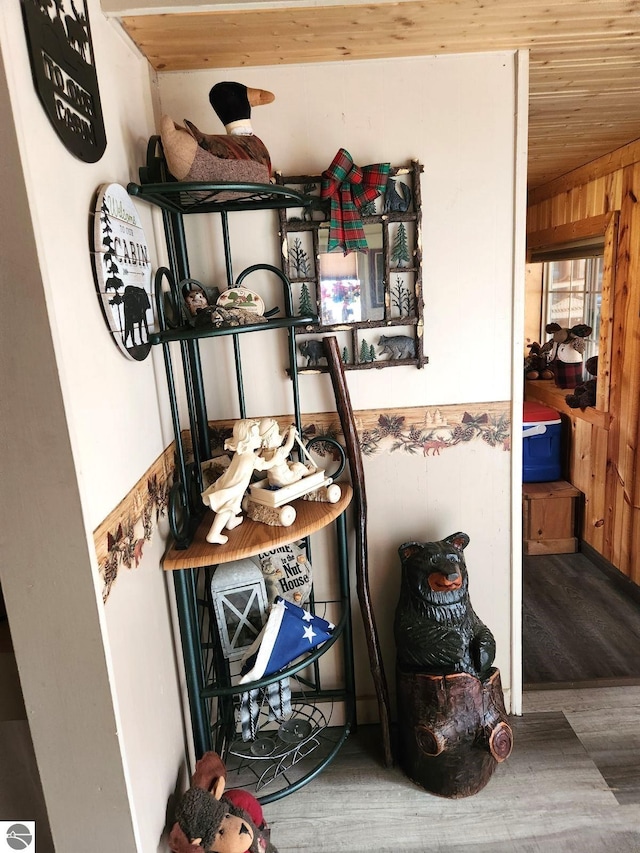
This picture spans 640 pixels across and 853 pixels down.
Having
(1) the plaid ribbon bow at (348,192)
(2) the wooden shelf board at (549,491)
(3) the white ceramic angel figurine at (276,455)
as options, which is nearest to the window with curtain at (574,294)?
(2) the wooden shelf board at (549,491)

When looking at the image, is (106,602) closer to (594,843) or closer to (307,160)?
(307,160)

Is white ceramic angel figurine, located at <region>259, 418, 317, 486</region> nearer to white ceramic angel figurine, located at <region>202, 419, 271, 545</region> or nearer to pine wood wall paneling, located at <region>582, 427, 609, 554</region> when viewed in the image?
white ceramic angel figurine, located at <region>202, 419, 271, 545</region>

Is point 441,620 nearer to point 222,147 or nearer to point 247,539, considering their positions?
point 247,539

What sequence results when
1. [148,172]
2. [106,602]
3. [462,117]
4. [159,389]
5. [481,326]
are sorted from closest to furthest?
[106,602] → [148,172] → [159,389] → [462,117] → [481,326]

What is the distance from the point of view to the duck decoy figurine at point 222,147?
3.93 feet

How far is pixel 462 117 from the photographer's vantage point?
159 centimetres

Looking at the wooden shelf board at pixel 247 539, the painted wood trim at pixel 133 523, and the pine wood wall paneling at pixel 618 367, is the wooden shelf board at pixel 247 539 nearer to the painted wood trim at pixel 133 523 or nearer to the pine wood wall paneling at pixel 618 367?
the painted wood trim at pixel 133 523

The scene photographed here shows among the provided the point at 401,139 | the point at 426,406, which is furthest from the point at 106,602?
the point at 401,139

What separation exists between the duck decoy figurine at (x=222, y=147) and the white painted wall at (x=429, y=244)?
0.30m

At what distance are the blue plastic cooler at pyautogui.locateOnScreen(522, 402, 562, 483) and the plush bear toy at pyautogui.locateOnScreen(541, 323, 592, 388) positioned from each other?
28 cm

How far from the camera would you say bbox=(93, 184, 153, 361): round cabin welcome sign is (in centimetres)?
104

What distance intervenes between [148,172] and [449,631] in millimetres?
1406

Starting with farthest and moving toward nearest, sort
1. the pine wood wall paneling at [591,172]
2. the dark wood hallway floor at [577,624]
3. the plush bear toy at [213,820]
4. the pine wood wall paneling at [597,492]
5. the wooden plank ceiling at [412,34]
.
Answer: the pine wood wall paneling at [597,492]
the pine wood wall paneling at [591,172]
the dark wood hallway floor at [577,624]
the wooden plank ceiling at [412,34]
the plush bear toy at [213,820]

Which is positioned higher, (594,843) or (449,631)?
(449,631)
